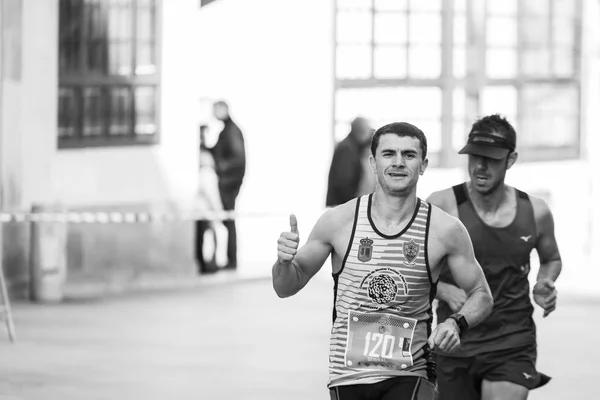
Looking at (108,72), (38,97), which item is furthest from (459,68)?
(38,97)

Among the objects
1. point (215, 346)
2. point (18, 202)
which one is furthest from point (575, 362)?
point (18, 202)

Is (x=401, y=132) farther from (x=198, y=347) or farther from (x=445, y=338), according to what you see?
(x=198, y=347)

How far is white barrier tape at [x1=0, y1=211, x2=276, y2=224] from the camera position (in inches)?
608

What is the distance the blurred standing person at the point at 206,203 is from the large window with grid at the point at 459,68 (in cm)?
319

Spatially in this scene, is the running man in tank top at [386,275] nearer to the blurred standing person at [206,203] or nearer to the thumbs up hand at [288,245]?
the thumbs up hand at [288,245]

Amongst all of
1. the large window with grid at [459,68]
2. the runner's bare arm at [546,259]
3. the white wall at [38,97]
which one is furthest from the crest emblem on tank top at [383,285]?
the large window with grid at [459,68]

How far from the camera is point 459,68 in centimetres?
2270

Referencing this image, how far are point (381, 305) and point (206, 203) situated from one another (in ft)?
41.2

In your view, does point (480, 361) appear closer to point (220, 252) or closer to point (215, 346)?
point (215, 346)

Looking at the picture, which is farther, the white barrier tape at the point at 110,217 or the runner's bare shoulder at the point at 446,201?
the white barrier tape at the point at 110,217

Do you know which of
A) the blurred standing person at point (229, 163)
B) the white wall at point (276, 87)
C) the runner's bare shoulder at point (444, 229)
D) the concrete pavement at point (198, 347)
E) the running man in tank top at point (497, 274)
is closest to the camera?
the runner's bare shoulder at point (444, 229)

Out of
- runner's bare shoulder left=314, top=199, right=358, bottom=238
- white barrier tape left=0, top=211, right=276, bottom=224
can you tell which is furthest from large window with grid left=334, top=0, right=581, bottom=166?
runner's bare shoulder left=314, top=199, right=358, bottom=238

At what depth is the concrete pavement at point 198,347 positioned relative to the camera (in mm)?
10742

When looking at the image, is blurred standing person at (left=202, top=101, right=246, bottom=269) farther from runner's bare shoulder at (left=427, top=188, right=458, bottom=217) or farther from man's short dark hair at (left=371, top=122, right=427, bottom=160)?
man's short dark hair at (left=371, top=122, right=427, bottom=160)
